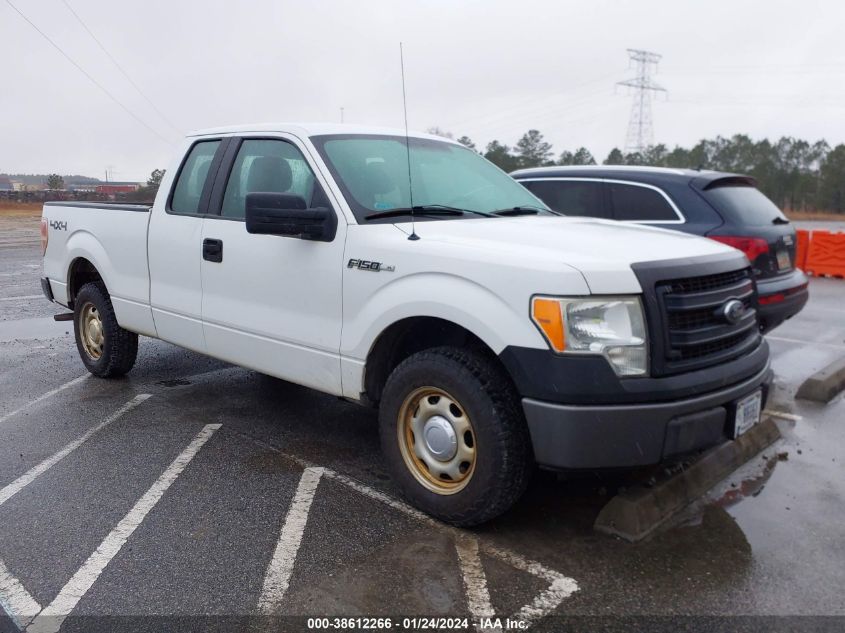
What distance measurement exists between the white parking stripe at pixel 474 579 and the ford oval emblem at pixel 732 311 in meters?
1.59

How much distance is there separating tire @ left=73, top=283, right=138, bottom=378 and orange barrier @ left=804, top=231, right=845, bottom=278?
43.7 ft

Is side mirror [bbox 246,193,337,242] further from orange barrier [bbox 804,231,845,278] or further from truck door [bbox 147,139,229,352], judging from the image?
orange barrier [bbox 804,231,845,278]

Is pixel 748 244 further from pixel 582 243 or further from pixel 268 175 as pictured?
pixel 268 175

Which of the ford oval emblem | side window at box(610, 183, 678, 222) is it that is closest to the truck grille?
the ford oval emblem

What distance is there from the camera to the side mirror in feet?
12.8

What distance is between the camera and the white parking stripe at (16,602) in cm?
290

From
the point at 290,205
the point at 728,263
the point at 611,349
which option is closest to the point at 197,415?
the point at 290,205

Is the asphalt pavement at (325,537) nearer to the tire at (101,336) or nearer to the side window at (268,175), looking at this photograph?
the tire at (101,336)

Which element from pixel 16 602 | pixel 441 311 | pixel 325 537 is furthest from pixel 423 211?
pixel 16 602

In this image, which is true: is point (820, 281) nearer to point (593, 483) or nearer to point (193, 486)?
point (593, 483)

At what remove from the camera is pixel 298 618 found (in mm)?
2908

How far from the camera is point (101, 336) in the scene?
250 inches

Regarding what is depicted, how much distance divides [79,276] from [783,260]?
6.18 m

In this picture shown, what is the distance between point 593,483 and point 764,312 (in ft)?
8.80
